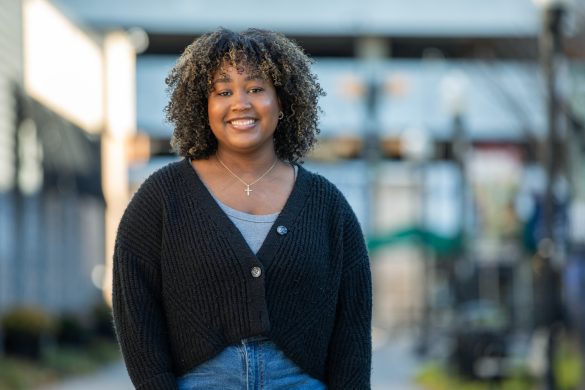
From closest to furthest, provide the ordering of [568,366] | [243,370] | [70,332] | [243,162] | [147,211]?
[243,370]
[147,211]
[243,162]
[568,366]
[70,332]

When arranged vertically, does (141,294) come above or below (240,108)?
below

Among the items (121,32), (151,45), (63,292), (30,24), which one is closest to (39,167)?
(30,24)

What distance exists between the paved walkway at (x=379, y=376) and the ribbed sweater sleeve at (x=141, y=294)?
1163cm

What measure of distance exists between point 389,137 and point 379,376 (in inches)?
822

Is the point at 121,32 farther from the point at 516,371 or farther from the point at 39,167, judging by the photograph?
the point at 516,371

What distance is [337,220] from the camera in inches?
161

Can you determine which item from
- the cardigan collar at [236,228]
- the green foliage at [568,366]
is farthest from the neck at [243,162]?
the green foliage at [568,366]

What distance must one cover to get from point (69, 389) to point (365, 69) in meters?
18.9

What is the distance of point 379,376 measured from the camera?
2048 cm

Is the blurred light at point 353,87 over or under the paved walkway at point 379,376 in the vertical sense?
over

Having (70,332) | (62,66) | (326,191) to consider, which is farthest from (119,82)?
(326,191)

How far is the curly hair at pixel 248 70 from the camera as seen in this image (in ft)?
12.9

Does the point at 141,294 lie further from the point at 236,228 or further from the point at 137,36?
the point at 137,36

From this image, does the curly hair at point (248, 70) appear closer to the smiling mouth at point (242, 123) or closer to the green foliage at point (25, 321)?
the smiling mouth at point (242, 123)
